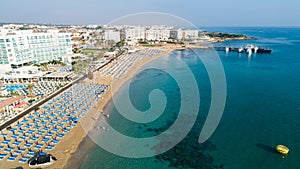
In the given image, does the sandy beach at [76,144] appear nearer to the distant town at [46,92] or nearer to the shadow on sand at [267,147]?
→ the distant town at [46,92]

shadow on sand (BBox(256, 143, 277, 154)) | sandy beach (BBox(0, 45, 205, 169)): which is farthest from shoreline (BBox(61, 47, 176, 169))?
shadow on sand (BBox(256, 143, 277, 154))

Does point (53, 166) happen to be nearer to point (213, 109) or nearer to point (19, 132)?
point (19, 132)

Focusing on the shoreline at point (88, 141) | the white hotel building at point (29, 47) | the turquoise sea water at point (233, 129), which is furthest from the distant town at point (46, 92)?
the turquoise sea water at point (233, 129)

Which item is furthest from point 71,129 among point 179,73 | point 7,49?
point 179,73

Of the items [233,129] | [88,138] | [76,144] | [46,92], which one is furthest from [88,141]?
[233,129]

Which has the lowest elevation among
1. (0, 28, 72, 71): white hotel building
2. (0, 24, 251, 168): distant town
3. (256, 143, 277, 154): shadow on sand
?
(256, 143, 277, 154): shadow on sand

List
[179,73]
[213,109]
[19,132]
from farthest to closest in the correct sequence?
[179,73]
[213,109]
[19,132]

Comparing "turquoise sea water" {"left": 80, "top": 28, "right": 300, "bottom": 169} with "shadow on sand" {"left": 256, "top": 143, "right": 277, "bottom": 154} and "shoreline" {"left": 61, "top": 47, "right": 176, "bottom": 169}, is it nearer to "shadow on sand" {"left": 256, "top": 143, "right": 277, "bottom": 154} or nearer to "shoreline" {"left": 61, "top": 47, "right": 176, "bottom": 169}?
"shadow on sand" {"left": 256, "top": 143, "right": 277, "bottom": 154}

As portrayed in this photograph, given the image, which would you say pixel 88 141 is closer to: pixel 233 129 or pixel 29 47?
pixel 233 129
